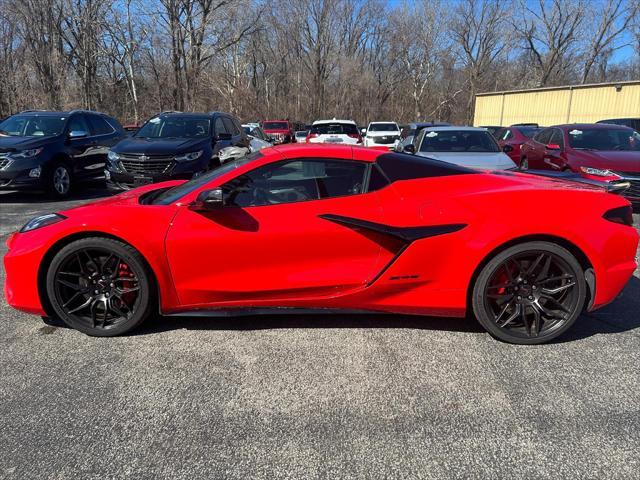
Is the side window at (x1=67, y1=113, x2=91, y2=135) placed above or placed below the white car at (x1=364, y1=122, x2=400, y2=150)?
above

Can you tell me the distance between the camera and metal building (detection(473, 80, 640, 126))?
24844 millimetres

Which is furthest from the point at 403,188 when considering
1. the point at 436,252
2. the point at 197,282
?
the point at 197,282

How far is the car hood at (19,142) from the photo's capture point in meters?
8.58

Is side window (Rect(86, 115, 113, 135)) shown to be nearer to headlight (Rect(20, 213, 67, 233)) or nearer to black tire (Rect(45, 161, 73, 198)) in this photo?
black tire (Rect(45, 161, 73, 198))

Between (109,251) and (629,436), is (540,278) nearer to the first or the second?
(629,436)

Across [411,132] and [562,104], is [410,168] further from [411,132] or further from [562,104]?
[562,104]

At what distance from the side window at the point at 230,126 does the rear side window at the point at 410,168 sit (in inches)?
277

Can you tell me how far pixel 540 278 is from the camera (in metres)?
3.35

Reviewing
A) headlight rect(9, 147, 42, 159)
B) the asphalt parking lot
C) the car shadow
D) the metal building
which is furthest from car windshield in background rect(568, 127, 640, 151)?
the metal building

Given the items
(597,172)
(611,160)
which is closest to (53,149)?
(597,172)

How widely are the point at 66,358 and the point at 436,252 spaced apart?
2.64 meters

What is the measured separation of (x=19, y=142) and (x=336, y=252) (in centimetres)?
818

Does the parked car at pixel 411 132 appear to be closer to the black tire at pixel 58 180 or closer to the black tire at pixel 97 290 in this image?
the black tire at pixel 58 180

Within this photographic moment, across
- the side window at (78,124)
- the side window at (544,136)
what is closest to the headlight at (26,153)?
the side window at (78,124)
